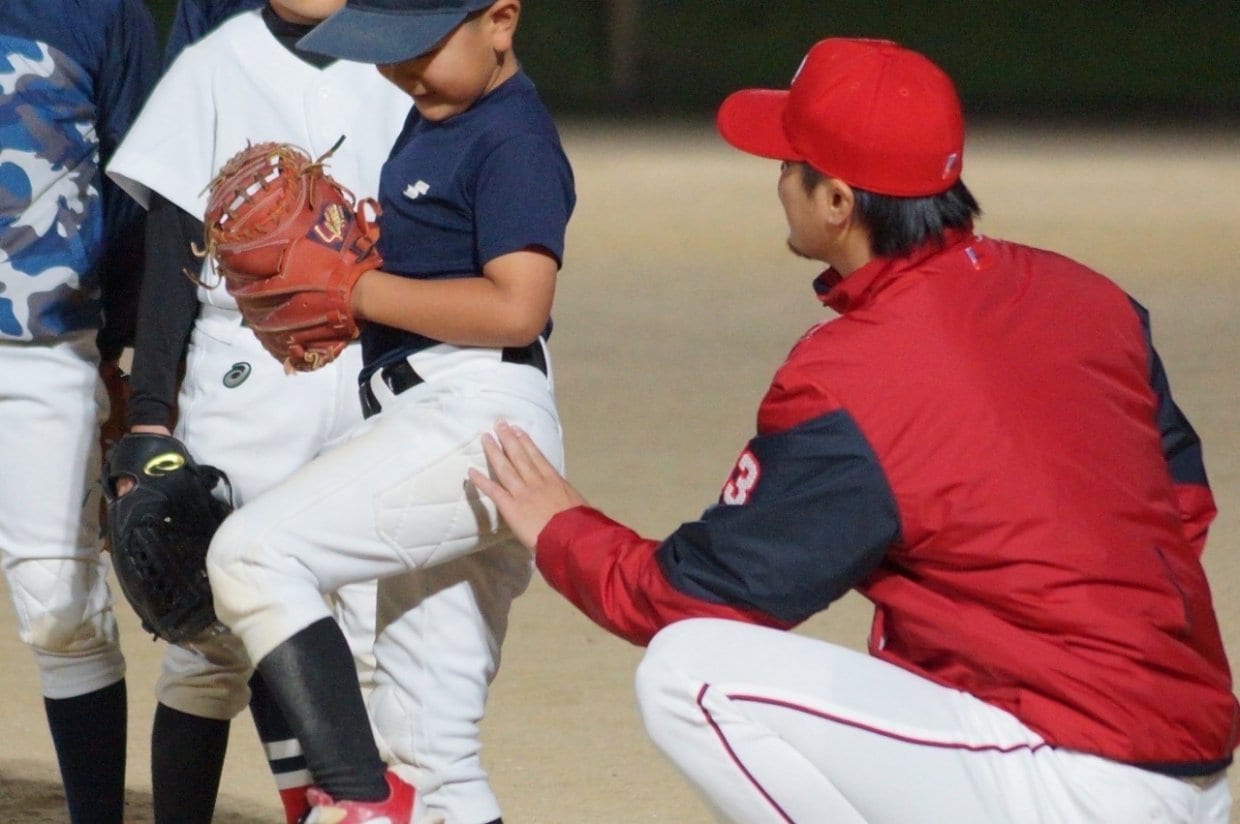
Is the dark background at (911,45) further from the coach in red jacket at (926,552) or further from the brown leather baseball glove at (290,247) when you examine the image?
the coach in red jacket at (926,552)

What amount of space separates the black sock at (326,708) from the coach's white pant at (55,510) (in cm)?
68

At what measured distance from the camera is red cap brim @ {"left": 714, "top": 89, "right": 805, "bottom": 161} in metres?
2.19

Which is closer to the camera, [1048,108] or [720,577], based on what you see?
[720,577]

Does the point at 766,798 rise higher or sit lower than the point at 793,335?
higher

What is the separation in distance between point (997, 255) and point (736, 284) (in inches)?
246

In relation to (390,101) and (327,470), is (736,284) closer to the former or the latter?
(390,101)

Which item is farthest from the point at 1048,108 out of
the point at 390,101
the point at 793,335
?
the point at 390,101

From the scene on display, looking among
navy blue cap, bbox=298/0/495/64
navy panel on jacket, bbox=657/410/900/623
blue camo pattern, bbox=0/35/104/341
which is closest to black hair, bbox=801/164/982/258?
navy panel on jacket, bbox=657/410/900/623

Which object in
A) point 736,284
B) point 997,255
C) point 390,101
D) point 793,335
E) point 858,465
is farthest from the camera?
point 736,284

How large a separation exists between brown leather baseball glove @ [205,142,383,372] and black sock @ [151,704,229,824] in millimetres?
698

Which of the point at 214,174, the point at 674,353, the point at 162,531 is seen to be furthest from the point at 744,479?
the point at 674,353

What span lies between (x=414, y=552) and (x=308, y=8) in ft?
2.87

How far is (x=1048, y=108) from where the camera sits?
16.0 metres

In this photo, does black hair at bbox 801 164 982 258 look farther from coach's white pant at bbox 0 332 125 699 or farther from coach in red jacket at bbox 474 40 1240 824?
coach's white pant at bbox 0 332 125 699
